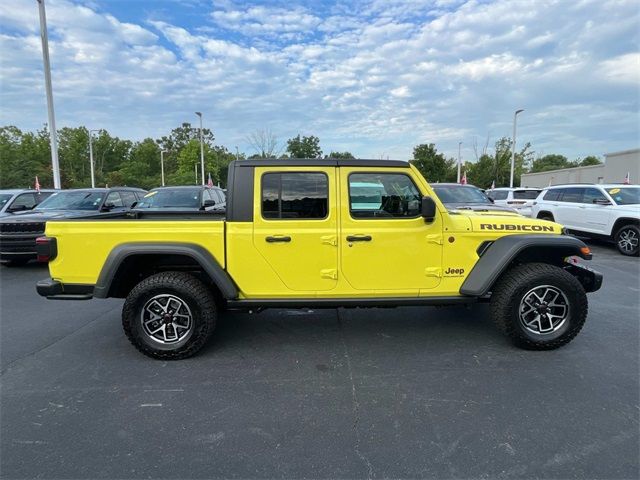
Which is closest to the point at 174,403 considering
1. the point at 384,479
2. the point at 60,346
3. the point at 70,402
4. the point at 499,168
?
the point at 70,402

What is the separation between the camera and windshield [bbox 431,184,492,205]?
30.8 feet

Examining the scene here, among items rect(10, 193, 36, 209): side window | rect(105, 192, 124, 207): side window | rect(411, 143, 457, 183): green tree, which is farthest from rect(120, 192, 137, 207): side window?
rect(411, 143, 457, 183): green tree

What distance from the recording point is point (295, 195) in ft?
12.3

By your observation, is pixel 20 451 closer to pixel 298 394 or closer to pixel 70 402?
pixel 70 402

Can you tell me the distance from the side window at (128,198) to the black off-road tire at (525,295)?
9858 mm

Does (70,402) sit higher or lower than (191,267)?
lower

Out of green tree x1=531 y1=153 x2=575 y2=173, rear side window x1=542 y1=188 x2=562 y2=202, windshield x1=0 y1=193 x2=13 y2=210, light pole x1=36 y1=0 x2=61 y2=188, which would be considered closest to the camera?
windshield x1=0 y1=193 x2=13 y2=210

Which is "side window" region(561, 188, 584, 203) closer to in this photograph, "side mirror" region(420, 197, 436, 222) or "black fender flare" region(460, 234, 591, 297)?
"black fender flare" region(460, 234, 591, 297)

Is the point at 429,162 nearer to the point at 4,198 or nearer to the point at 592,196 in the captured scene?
the point at 592,196

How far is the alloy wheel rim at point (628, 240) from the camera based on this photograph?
30.1 feet

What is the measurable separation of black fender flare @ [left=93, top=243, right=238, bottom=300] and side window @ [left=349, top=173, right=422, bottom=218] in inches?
58.4

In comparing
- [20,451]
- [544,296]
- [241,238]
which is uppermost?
[241,238]

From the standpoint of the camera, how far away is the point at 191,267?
3.95 meters

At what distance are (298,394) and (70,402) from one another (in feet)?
5.83
